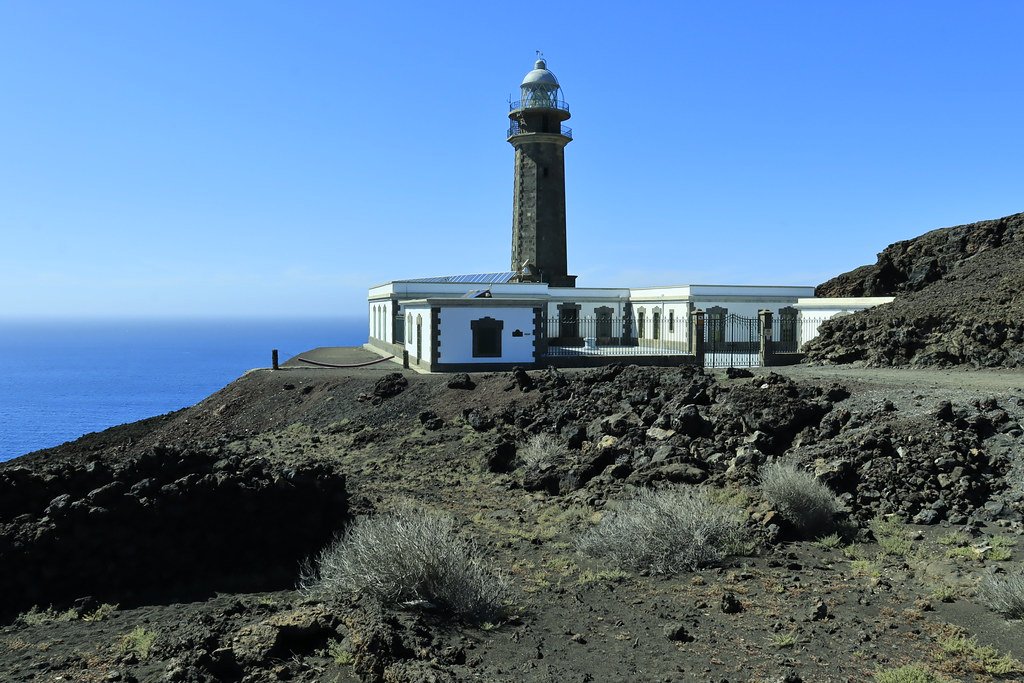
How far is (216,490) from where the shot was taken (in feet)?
38.3

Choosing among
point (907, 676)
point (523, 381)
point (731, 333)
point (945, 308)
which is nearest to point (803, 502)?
point (907, 676)

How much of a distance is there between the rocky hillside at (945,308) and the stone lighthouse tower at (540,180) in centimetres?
1517

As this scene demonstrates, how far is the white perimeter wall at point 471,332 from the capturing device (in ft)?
91.7

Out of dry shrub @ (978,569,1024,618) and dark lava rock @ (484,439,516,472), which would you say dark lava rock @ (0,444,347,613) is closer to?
dark lava rock @ (484,439,516,472)

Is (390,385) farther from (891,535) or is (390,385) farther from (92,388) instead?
(92,388)

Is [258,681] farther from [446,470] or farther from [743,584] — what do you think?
[446,470]

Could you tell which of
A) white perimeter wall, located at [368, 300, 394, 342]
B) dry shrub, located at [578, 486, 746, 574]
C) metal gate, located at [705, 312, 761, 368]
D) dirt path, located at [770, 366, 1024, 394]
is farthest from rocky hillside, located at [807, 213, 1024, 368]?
white perimeter wall, located at [368, 300, 394, 342]

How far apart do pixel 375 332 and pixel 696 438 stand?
101 ft

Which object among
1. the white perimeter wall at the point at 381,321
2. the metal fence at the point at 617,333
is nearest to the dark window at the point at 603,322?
the metal fence at the point at 617,333

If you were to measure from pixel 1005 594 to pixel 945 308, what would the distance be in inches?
766

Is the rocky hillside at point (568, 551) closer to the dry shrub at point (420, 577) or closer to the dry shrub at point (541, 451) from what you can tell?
the dry shrub at point (541, 451)

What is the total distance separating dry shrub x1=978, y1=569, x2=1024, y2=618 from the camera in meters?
8.67

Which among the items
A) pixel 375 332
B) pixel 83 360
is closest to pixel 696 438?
pixel 375 332

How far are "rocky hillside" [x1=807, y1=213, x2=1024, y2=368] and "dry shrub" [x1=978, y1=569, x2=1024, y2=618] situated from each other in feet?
51.5
